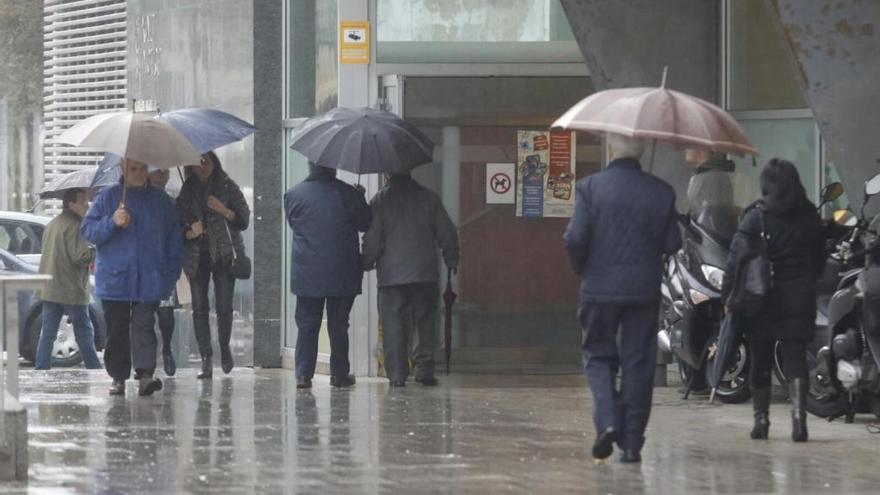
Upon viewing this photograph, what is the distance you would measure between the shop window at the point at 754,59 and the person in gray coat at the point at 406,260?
244 centimetres

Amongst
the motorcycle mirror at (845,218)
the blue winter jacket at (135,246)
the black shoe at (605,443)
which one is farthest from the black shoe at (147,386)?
the motorcycle mirror at (845,218)

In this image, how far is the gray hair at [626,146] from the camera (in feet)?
34.9

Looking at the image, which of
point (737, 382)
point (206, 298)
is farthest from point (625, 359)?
point (206, 298)

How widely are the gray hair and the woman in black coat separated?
3.99ft

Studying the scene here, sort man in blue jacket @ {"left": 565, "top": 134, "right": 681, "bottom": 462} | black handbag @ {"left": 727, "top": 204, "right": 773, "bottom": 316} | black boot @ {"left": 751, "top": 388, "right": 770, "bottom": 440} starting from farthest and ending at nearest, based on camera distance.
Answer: black boot @ {"left": 751, "top": 388, "right": 770, "bottom": 440}
black handbag @ {"left": 727, "top": 204, "right": 773, "bottom": 316}
man in blue jacket @ {"left": 565, "top": 134, "right": 681, "bottom": 462}

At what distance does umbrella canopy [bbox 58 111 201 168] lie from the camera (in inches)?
539

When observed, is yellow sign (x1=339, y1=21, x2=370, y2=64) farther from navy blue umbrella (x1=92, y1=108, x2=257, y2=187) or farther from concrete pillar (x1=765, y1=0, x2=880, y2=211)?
concrete pillar (x1=765, y1=0, x2=880, y2=211)

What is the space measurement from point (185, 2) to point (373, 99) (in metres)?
4.16

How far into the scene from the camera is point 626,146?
34.9 feet

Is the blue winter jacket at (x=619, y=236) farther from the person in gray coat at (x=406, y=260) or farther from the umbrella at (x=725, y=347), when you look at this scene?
the person in gray coat at (x=406, y=260)

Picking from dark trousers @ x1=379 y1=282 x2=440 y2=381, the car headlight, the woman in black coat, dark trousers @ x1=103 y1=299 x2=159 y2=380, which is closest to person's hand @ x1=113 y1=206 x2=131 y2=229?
dark trousers @ x1=103 y1=299 x2=159 y2=380

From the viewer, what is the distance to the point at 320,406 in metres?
13.7

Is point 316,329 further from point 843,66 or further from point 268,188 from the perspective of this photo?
point 843,66

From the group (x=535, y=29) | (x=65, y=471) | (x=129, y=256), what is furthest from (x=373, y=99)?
(x=65, y=471)
